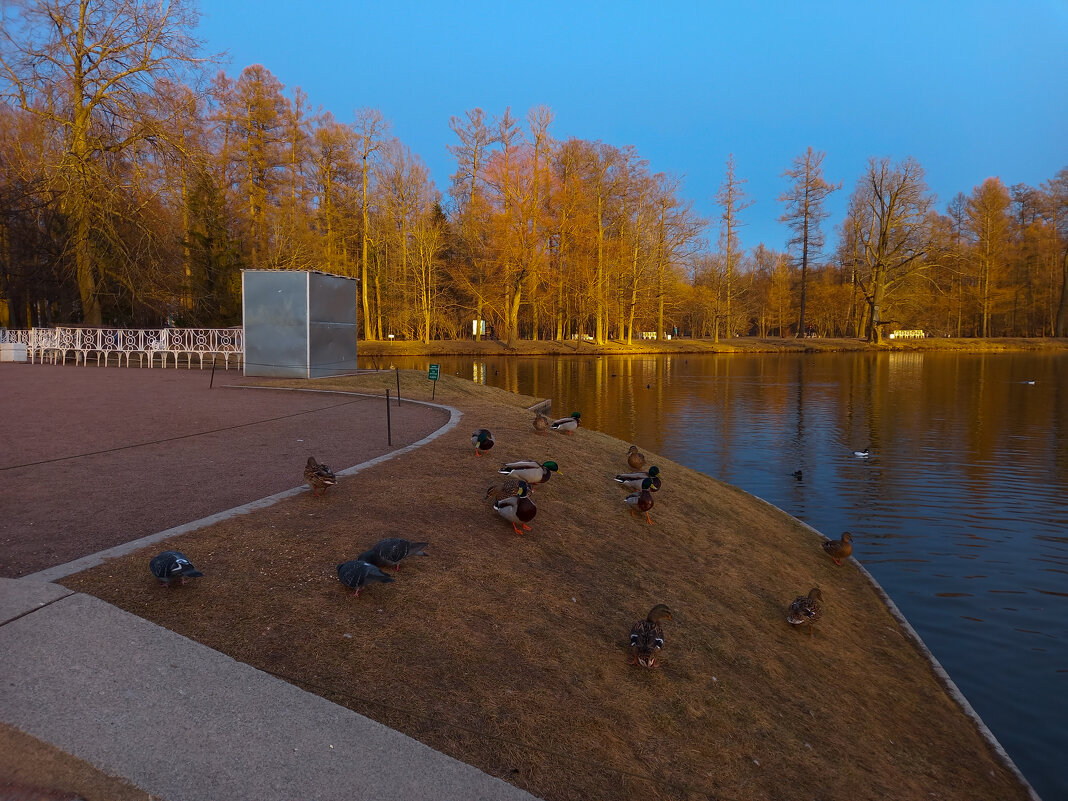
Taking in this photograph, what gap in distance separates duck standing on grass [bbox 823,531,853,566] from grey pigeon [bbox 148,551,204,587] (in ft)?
28.2

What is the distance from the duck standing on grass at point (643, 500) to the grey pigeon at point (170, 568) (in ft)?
18.2

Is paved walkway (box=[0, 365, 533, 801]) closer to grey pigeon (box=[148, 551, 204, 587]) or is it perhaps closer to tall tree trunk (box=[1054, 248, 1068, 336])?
grey pigeon (box=[148, 551, 204, 587])

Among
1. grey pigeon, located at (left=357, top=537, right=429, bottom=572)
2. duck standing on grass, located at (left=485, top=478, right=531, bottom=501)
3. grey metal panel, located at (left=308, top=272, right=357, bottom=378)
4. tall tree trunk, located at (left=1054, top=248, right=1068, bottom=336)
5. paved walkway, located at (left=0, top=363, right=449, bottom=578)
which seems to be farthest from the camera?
tall tree trunk, located at (left=1054, top=248, right=1068, bottom=336)

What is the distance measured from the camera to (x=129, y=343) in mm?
26984

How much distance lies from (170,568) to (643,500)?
18.7ft

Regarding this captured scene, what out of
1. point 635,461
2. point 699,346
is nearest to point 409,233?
point 699,346

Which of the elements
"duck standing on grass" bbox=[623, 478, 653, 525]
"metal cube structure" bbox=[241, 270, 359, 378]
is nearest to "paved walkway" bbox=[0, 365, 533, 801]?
"duck standing on grass" bbox=[623, 478, 653, 525]

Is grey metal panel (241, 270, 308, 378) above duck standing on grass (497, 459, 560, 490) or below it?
above

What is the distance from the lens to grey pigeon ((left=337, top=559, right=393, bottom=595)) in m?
5.04

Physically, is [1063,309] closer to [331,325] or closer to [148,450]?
[331,325]

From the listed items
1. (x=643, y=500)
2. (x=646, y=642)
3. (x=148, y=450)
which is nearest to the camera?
(x=646, y=642)

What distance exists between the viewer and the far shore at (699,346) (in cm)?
6057

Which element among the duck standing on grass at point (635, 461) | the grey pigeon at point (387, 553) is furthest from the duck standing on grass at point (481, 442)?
the grey pigeon at point (387, 553)

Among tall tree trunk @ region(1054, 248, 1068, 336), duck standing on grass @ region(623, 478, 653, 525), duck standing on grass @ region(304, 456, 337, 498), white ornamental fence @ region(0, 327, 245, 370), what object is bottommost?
duck standing on grass @ region(623, 478, 653, 525)
